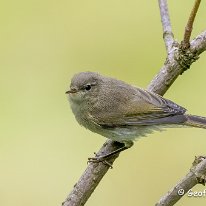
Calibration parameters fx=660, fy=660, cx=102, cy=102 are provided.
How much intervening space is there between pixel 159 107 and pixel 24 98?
3.39 meters

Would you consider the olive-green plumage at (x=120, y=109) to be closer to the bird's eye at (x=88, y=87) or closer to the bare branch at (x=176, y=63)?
the bird's eye at (x=88, y=87)

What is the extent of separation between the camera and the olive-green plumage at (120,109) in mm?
3527

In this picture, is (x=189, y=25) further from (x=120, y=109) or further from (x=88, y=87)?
(x=88, y=87)

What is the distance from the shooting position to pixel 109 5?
8.29m

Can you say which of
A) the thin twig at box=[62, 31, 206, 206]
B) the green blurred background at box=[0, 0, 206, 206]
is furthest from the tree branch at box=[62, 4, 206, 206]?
the green blurred background at box=[0, 0, 206, 206]

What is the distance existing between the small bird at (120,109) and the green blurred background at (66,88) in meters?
1.78

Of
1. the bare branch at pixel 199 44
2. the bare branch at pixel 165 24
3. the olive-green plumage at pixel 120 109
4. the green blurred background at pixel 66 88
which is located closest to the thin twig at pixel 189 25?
the bare branch at pixel 199 44

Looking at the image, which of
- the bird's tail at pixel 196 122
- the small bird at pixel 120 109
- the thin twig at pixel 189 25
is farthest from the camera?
the small bird at pixel 120 109

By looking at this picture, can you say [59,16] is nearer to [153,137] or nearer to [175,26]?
[175,26]

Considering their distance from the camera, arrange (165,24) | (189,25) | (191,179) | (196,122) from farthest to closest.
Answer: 1. (196,122)
2. (165,24)
3. (189,25)
4. (191,179)

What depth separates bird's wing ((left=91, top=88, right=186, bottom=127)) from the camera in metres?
3.55

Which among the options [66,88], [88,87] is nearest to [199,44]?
[88,87]

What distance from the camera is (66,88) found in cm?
670

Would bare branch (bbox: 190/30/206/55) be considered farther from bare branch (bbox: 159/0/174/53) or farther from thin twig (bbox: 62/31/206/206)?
bare branch (bbox: 159/0/174/53)
